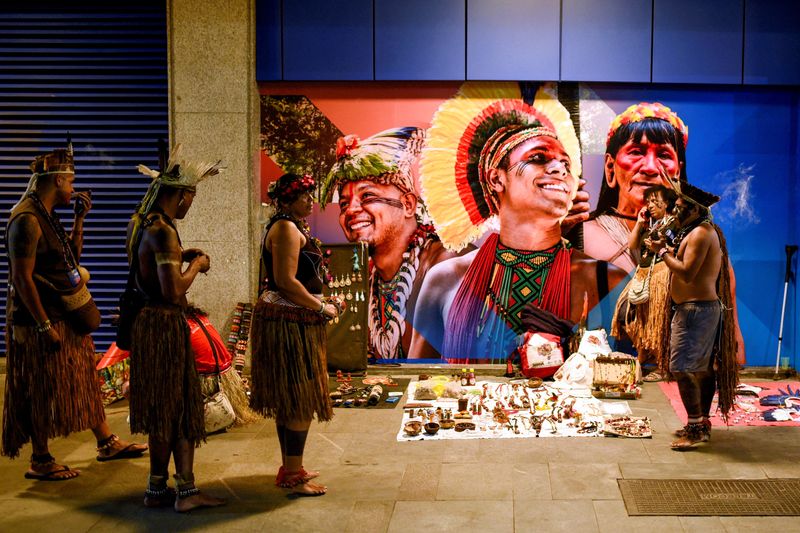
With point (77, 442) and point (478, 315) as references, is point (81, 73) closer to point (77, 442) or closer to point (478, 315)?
point (77, 442)

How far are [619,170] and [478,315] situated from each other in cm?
198

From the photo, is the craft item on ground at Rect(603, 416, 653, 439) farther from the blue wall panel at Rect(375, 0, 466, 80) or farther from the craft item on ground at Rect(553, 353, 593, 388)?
the blue wall panel at Rect(375, 0, 466, 80)

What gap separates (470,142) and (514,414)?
2.99 meters

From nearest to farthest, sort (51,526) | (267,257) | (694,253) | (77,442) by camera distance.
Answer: (51,526), (267,257), (694,253), (77,442)

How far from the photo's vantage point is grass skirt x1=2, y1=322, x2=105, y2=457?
541cm

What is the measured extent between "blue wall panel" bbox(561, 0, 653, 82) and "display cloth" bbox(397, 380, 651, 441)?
312 centimetres

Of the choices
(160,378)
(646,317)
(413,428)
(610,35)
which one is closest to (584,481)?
(413,428)

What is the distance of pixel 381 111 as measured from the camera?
28.1ft

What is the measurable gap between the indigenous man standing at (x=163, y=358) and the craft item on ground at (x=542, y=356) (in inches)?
152

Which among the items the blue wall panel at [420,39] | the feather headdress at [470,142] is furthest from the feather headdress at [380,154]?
the blue wall panel at [420,39]

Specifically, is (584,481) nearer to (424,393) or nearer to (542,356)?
(424,393)

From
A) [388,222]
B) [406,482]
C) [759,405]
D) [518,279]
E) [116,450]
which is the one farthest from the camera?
[388,222]

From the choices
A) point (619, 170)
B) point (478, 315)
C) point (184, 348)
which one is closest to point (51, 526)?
point (184, 348)

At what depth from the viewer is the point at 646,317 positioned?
812 centimetres
